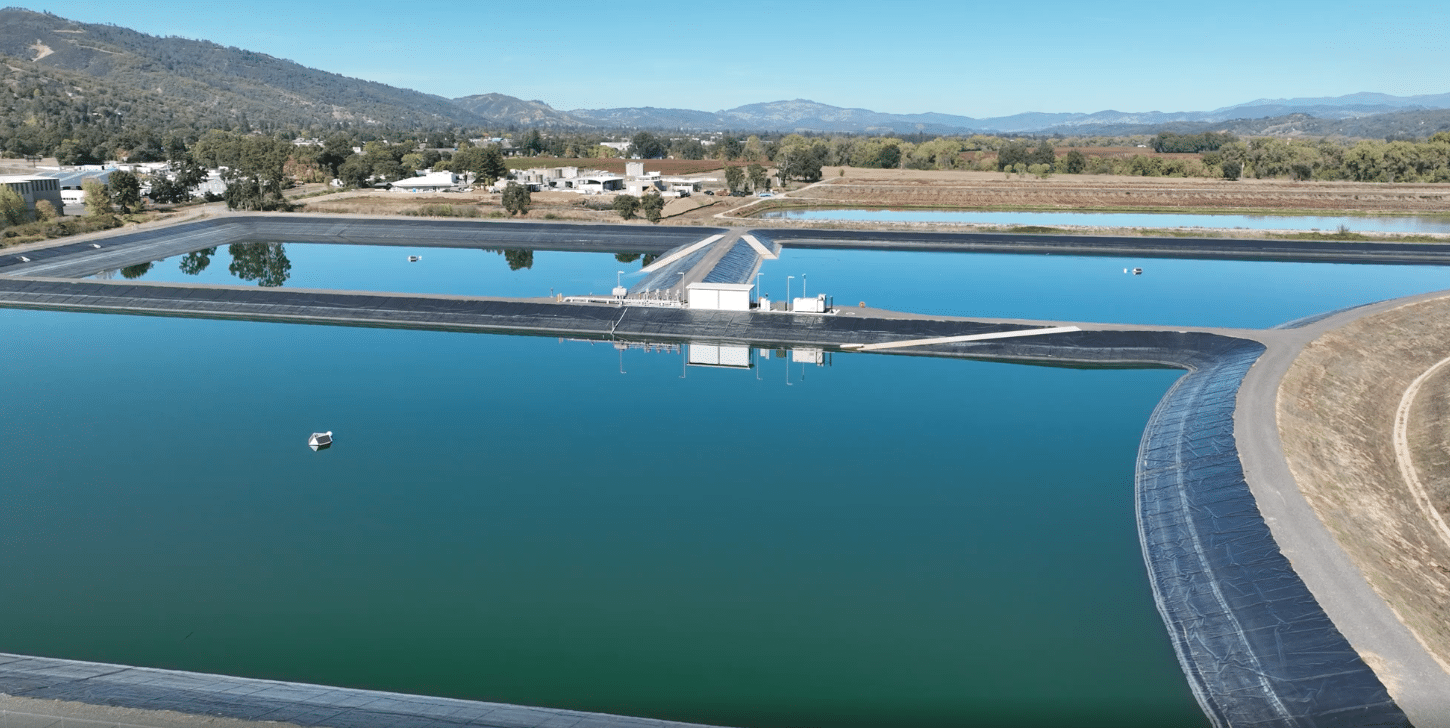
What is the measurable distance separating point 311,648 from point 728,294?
27423 millimetres

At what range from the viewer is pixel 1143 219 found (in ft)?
259

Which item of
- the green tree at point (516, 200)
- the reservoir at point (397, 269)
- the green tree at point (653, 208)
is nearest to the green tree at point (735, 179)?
the green tree at point (653, 208)

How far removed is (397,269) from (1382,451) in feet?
164

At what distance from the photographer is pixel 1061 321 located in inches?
1620

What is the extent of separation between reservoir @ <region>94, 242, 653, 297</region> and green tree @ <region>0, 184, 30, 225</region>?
10.7 metres

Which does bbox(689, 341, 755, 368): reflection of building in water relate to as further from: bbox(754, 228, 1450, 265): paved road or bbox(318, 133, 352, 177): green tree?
bbox(318, 133, 352, 177): green tree

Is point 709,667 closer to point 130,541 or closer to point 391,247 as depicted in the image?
point 130,541

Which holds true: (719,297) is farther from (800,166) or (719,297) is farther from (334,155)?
(334,155)

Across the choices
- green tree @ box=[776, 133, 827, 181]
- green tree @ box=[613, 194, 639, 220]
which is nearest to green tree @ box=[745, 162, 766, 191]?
green tree @ box=[776, 133, 827, 181]

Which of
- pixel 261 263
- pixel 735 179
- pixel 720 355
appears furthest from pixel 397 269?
pixel 735 179

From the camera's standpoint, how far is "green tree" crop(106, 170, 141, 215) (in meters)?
71.5

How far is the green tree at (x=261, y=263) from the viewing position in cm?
5466

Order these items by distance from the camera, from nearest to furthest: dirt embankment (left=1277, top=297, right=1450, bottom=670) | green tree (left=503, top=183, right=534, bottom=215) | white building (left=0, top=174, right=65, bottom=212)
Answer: dirt embankment (left=1277, top=297, right=1450, bottom=670) → white building (left=0, top=174, right=65, bottom=212) → green tree (left=503, top=183, right=534, bottom=215)

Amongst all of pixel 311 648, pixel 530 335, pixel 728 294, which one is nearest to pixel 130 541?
pixel 311 648
